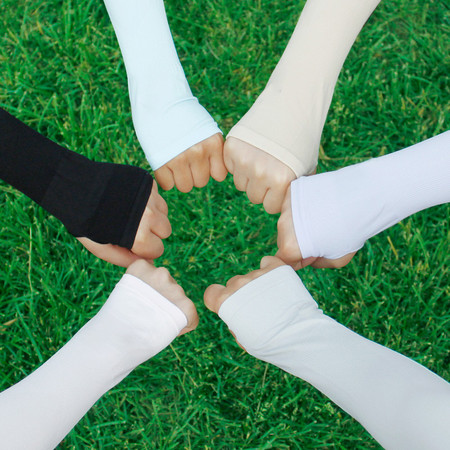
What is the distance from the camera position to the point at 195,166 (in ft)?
4.44

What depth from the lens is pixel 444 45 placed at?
173 centimetres

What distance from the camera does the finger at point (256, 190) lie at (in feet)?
4.32

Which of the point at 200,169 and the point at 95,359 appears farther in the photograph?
the point at 200,169

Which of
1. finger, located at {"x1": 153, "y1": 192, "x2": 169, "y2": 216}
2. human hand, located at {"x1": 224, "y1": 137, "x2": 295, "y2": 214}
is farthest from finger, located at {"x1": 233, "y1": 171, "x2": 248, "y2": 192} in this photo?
finger, located at {"x1": 153, "y1": 192, "x2": 169, "y2": 216}

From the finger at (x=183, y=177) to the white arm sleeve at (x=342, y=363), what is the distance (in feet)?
1.21

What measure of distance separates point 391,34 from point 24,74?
4.35ft

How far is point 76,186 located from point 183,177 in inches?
11.7

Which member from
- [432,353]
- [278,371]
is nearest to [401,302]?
[432,353]

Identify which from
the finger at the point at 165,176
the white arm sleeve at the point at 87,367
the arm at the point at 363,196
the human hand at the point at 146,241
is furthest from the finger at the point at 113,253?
the arm at the point at 363,196

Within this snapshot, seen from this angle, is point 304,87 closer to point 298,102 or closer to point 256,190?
point 298,102

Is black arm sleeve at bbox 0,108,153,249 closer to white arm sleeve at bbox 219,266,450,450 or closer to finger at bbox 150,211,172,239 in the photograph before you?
finger at bbox 150,211,172,239

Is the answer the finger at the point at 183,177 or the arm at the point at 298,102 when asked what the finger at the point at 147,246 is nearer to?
the finger at the point at 183,177

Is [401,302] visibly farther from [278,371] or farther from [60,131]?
[60,131]

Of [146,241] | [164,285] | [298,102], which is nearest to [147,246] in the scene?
[146,241]
